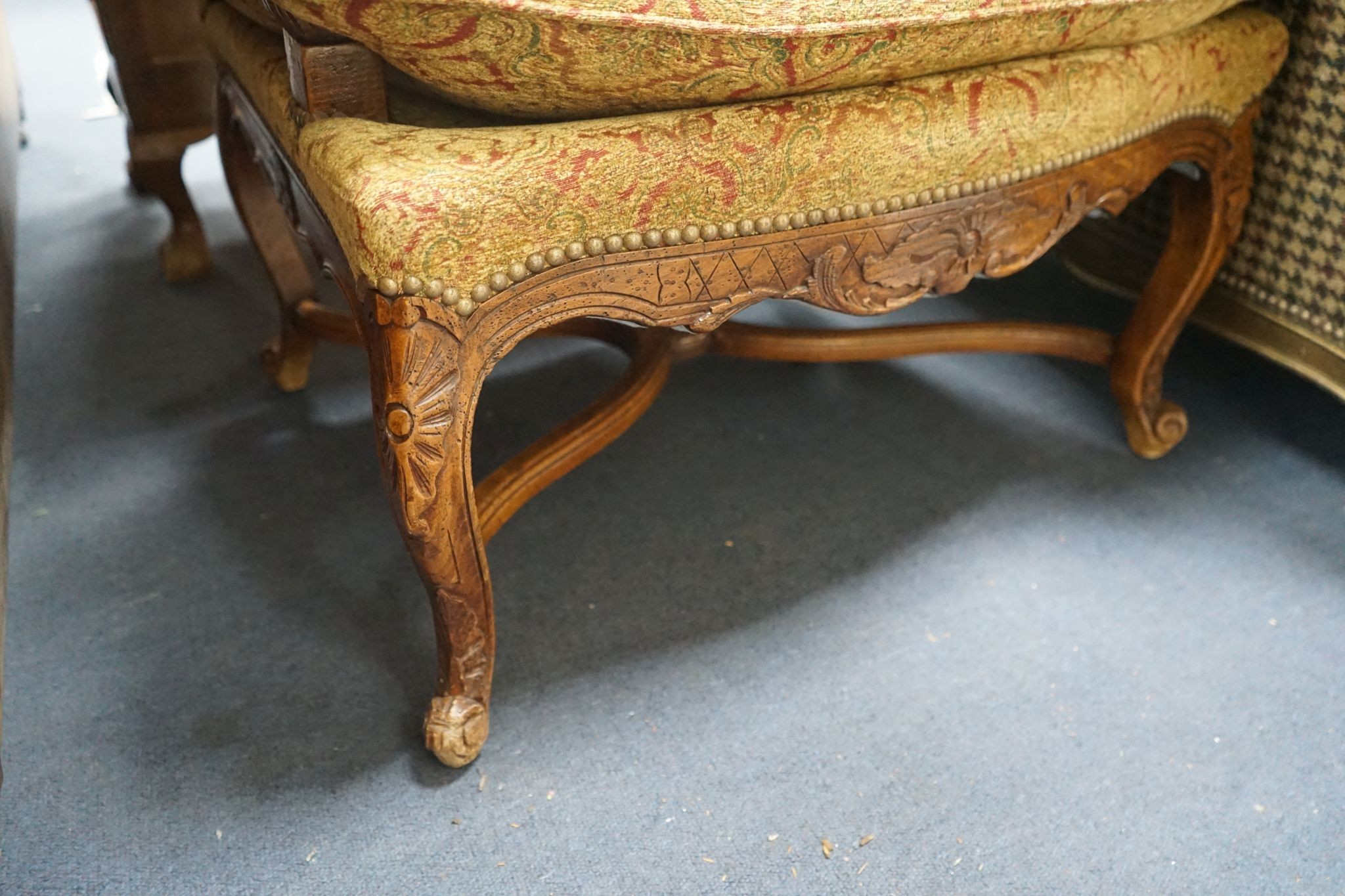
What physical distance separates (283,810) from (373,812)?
7 centimetres

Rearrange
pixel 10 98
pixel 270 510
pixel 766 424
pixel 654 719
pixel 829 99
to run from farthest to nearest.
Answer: pixel 10 98, pixel 766 424, pixel 270 510, pixel 654 719, pixel 829 99

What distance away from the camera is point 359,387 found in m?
1.37

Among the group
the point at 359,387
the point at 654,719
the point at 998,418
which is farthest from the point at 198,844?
the point at 998,418

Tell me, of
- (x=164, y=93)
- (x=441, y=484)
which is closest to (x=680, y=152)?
(x=441, y=484)

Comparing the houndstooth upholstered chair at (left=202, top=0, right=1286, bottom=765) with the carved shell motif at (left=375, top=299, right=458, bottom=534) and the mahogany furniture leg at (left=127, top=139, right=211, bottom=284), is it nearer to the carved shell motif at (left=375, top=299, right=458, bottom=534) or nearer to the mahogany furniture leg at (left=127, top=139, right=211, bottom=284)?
the carved shell motif at (left=375, top=299, right=458, bottom=534)

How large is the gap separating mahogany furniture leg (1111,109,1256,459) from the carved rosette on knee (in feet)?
2.51

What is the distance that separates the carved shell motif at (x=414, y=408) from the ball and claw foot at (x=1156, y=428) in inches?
33.8

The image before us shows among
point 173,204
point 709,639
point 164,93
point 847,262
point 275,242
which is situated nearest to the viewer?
point 847,262

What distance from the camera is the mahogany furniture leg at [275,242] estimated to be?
122cm

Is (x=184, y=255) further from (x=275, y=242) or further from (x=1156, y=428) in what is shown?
(x=1156, y=428)

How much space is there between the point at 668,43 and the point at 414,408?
287 mm

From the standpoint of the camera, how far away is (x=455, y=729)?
0.85 m

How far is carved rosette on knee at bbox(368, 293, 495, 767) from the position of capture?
683 millimetres

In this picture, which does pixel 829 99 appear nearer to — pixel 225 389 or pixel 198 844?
pixel 198 844
